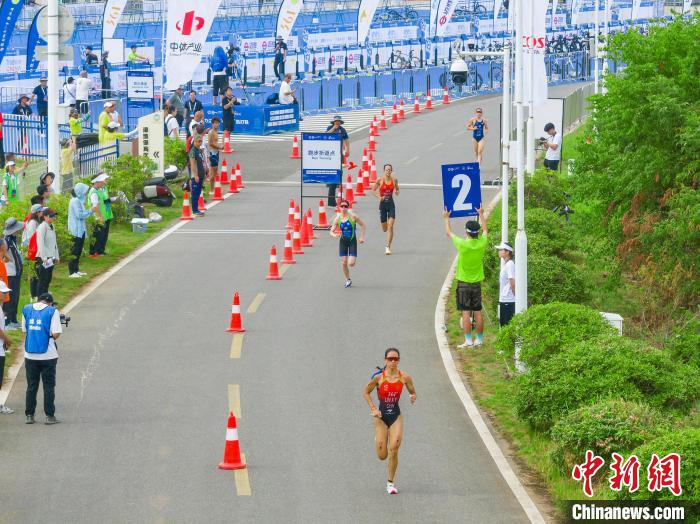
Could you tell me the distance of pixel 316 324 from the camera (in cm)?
2247

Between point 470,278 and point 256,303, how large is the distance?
4.45 m

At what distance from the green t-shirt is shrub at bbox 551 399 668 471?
632 cm

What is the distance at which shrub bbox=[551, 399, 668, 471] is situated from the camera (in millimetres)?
14039

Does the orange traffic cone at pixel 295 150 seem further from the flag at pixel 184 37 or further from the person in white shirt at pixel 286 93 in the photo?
the flag at pixel 184 37

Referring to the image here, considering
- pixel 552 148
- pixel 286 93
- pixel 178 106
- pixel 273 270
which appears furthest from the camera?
pixel 286 93

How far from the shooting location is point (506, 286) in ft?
68.4

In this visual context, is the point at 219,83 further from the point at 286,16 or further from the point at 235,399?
the point at 235,399

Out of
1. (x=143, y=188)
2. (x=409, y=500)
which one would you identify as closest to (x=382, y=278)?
(x=143, y=188)

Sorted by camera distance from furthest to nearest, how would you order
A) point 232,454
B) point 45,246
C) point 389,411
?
1. point 45,246
2. point 232,454
3. point 389,411

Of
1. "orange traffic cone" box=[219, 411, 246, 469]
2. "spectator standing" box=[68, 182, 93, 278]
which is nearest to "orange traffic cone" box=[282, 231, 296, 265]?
"spectator standing" box=[68, 182, 93, 278]

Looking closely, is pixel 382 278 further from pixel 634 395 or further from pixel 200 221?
pixel 634 395

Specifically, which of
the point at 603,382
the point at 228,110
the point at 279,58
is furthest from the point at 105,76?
the point at 603,382

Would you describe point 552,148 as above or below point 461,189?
below

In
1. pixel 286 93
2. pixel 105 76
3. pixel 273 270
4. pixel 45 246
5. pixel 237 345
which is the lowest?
pixel 237 345
